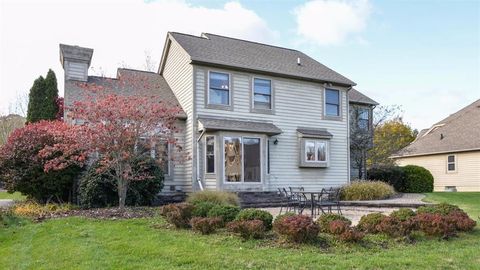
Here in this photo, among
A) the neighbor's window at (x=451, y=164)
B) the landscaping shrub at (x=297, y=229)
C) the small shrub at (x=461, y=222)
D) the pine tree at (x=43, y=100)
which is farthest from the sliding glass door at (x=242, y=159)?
the neighbor's window at (x=451, y=164)

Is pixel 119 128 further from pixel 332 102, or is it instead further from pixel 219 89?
pixel 332 102

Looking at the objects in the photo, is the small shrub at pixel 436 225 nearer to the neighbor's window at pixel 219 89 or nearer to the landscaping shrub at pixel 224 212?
the landscaping shrub at pixel 224 212

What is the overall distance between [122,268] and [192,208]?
3.45 meters

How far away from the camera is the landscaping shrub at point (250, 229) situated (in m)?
7.39

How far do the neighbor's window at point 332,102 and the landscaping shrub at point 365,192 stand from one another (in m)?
3.54

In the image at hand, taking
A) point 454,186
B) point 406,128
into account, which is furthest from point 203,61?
point 406,128

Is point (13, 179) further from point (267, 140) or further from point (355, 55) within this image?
point (355, 55)

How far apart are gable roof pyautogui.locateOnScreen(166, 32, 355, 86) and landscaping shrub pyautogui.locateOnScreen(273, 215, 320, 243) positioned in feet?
32.3

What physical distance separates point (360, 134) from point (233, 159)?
8560mm

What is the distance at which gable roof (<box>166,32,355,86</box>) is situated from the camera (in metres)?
16.8

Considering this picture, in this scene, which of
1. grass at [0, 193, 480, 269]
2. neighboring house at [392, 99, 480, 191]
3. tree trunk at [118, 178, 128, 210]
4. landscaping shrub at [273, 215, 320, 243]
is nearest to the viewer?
grass at [0, 193, 480, 269]

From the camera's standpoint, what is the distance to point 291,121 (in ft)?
59.5

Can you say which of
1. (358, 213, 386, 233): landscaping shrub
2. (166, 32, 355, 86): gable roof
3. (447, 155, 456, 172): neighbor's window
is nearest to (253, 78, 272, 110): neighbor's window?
(166, 32, 355, 86): gable roof

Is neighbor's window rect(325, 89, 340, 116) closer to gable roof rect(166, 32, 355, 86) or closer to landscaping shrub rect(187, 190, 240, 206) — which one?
gable roof rect(166, 32, 355, 86)
